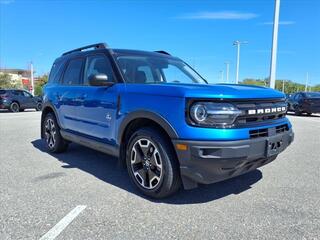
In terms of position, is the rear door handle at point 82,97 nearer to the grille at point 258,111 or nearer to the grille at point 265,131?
the grille at point 258,111

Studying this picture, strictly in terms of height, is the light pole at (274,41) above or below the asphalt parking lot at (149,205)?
above

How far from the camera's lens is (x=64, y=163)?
572cm

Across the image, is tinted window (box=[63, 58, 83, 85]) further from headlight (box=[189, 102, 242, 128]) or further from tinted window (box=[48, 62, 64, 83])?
headlight (box=[189, 102, 242, 128])

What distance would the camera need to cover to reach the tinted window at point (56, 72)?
6.31 m

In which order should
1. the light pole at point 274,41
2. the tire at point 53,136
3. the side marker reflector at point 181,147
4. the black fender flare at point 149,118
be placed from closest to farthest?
the side marker reflector at point 181,147
the black fender flare at point 149,118
the tire at point 53,136
the light pole at point 274,41

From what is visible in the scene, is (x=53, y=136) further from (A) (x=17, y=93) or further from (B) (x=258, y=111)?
(A) (x=17, y=93)

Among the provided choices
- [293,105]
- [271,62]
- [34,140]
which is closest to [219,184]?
[34,140]

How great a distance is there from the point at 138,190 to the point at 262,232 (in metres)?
1.70

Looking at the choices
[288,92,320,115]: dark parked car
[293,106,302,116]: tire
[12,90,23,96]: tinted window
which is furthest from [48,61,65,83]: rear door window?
[12,90,23,96]: tinted window

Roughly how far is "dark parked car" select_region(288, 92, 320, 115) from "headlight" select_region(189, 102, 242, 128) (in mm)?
18190

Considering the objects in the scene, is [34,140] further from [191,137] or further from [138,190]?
[191,137]

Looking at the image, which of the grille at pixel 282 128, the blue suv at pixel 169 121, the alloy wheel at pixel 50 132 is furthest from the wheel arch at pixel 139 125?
the alloy wheel at pixel 50 132

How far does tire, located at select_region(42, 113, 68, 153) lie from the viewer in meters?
6.28

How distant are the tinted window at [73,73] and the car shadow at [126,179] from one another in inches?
57.0
